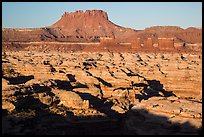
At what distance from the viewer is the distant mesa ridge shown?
324ft

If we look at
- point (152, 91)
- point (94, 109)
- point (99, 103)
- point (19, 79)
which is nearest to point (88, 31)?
point (19, 79)

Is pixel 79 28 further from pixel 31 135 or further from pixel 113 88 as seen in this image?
pixel 31 135

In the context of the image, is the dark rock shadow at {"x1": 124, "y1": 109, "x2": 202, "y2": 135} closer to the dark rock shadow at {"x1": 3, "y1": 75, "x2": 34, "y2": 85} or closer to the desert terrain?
the desert terrain

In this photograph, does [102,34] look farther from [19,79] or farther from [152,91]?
[152,91]

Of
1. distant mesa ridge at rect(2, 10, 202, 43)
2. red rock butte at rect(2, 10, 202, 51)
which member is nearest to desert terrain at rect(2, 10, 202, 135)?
red rock butte at rect(2, 10, 202, 51)

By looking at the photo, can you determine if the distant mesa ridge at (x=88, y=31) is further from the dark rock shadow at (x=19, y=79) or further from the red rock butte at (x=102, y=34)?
the dark rock shadow at (x=19, y=79)

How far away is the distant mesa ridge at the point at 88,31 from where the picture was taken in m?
98.6

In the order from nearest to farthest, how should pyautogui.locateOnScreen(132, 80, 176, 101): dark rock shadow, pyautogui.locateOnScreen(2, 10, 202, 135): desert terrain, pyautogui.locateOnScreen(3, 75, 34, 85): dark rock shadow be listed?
pyautogui.locateOnScreen(2, 10, 202, 135): desert terrain
pyautogui.locateOnScreen(132, 80, 176, 101): dark rock shadow
pyautogui.locateOnScreen(3, 75, 34, 85): dark rock shadow

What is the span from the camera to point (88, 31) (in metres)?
139

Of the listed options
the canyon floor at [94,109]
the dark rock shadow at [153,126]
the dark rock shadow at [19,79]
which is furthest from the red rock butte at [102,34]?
the dark rock shadow at [153,126]

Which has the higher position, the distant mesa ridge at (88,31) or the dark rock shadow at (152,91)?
the distant mesa ridge at (88,31)

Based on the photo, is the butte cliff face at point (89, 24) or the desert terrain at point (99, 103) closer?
the desert terrain at point (99, 103)

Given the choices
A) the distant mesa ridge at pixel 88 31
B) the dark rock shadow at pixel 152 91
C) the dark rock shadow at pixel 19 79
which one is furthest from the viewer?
the distant mesa ridge at pixel 88 31

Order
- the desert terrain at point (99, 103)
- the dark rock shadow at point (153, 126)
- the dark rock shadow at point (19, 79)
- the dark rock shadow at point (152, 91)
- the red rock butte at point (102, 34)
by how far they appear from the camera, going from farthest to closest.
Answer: the red rock butte at point (102, 34), the dark rock shadow at point (19, 79), the dark rock shadow at point (152, 91), the desert terrain at point (99, 103), the dark rock shadow at point (153, 126)
